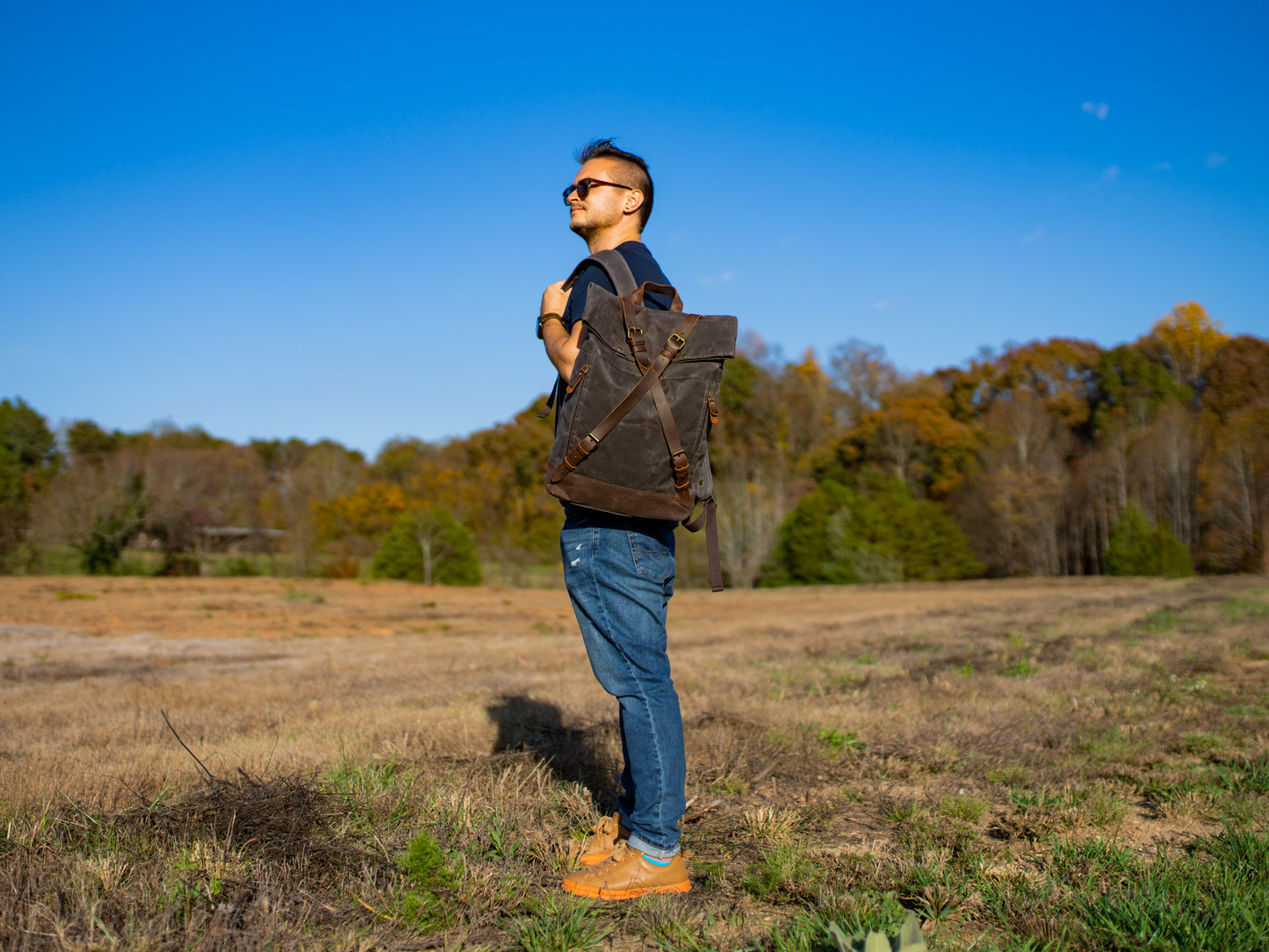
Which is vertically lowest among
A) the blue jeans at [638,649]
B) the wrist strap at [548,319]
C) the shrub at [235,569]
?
the shrub at [235,569]

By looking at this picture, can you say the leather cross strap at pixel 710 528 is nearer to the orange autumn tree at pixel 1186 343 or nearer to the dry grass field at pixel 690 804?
the dry grass field at pixel 690 804

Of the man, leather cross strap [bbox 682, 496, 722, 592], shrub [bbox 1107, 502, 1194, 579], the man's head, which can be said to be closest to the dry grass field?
the man

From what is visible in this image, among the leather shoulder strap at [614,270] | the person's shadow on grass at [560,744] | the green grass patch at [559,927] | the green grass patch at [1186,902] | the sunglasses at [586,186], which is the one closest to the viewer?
the green grass patch at [1186,902]

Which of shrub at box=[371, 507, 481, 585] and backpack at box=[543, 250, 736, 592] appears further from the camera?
shrub at box=[371, 507, 481, 585]

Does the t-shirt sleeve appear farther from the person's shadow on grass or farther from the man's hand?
the person's shadow on grass

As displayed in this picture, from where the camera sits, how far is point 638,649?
233 cm

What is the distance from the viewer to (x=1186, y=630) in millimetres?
8898

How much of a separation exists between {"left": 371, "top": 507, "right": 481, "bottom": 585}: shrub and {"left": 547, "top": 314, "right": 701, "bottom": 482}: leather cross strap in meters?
28.8

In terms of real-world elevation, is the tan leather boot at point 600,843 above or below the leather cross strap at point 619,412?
below

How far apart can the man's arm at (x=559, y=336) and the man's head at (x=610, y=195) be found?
0.35 metres

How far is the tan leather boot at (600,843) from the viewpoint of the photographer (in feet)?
7.83

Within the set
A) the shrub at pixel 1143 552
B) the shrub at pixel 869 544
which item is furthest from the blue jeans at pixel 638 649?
the shrub at pixel 869 544

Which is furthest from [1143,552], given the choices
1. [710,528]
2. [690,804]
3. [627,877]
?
[627,877]

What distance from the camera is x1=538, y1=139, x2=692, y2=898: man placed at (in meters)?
2.29
